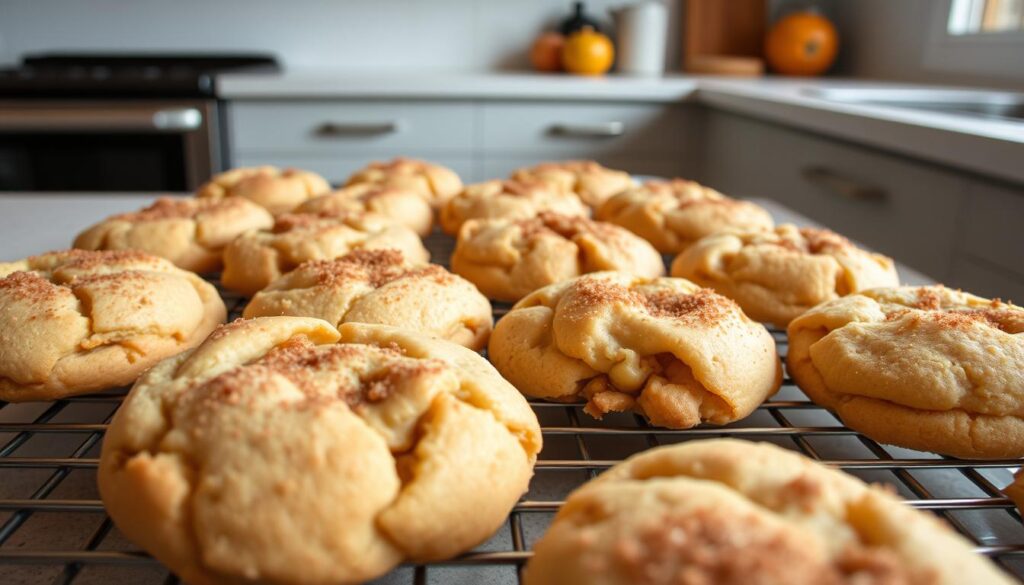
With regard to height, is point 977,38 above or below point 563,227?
above

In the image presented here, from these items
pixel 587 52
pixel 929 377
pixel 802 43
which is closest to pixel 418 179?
pixel 929 377

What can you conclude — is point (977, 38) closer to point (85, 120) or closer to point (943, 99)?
point (943, 99)

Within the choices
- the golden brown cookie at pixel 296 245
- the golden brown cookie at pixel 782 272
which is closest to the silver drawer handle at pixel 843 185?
the golden brown cookie at pixel 782 272

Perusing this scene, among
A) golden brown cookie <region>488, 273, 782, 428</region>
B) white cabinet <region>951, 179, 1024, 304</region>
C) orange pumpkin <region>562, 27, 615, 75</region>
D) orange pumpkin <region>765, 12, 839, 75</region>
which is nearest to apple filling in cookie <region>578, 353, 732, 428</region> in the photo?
golden brown cookie <region>488, 273, 782, 428</region>

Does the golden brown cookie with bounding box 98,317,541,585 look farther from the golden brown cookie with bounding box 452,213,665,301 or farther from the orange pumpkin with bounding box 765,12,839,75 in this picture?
the orange pumpkin with bounding box 765,12,839,75

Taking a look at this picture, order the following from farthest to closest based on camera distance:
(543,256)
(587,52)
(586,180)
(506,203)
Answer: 1. (587,52)
2. (586,180)
3. (506,203)
4. (543,256)

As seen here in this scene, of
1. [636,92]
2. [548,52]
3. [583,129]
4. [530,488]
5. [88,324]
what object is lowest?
[530,488]
